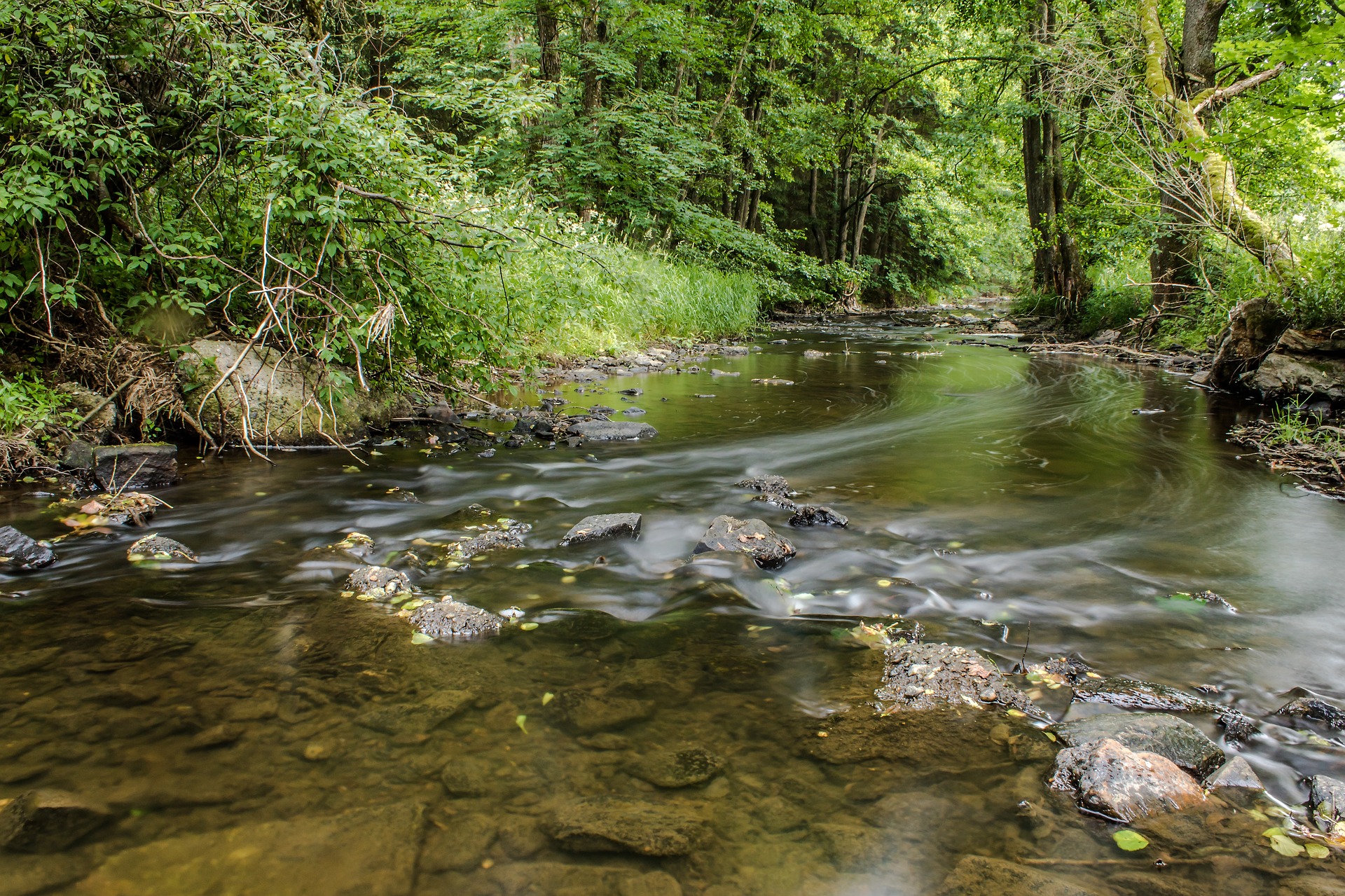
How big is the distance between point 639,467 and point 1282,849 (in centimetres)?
498

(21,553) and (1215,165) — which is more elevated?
(1215,165)

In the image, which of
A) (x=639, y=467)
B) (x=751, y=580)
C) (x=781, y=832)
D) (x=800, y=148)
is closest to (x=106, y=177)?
(x=639, y=467)

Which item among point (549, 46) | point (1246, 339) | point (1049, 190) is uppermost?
point (549, 46)

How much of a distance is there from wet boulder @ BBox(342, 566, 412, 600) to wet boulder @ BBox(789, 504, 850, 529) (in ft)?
8.13

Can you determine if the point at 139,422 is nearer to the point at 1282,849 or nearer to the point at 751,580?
the point at 751,580

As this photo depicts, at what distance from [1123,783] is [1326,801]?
1.92 ft

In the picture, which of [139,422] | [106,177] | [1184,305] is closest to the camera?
[106,177]

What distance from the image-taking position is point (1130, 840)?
Answer: 2.19 metres

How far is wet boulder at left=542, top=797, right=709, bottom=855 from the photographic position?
2133 mm

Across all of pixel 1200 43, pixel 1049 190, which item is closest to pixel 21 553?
pixel 1200 43

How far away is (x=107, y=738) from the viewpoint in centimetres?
249

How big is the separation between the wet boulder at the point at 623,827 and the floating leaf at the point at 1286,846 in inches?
64.3

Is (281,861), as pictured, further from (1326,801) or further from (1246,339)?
(1246,339)

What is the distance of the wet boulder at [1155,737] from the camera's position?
247 centimetres
